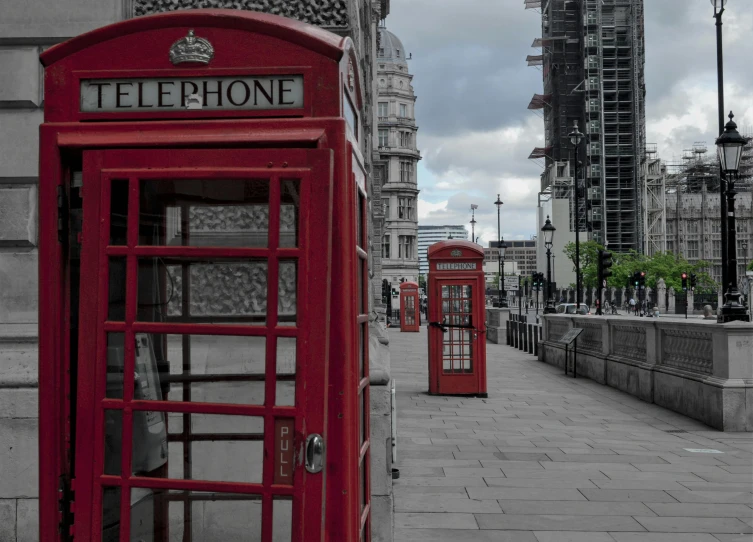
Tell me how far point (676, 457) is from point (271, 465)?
23.0ft

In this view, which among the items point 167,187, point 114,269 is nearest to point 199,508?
point 114,269

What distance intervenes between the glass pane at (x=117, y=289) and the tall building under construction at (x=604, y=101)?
3266 inches

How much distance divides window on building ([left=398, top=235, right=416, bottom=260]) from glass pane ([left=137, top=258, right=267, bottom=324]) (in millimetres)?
92111

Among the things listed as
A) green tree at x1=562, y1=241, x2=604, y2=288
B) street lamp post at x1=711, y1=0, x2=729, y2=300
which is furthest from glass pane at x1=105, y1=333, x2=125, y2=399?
green tree at x1=562, y1=241, x2=604, y2=288

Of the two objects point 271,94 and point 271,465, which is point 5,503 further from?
point 271,94

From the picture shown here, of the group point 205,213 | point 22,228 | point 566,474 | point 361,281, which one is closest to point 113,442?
point 205,213

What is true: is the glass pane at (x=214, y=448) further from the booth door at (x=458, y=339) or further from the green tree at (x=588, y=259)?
the green tree at (x=588, y=259)

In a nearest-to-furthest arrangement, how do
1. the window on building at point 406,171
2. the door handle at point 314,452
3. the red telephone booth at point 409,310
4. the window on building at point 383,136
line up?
1. the door handle at point 314,452
2. the red telephone booth at point 409,310
3. the window on building at point 383,136
4. the window on building at point 406,171

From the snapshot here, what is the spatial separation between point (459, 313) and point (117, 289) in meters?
11.4

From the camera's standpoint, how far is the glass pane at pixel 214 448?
3.21m

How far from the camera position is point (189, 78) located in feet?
10.7

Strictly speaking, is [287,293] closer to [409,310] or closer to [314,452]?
[314,452]

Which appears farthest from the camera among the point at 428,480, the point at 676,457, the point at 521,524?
the point at 676,457

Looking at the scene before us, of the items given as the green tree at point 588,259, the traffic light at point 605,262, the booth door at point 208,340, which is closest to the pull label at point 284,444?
the booth door at point 208,340
